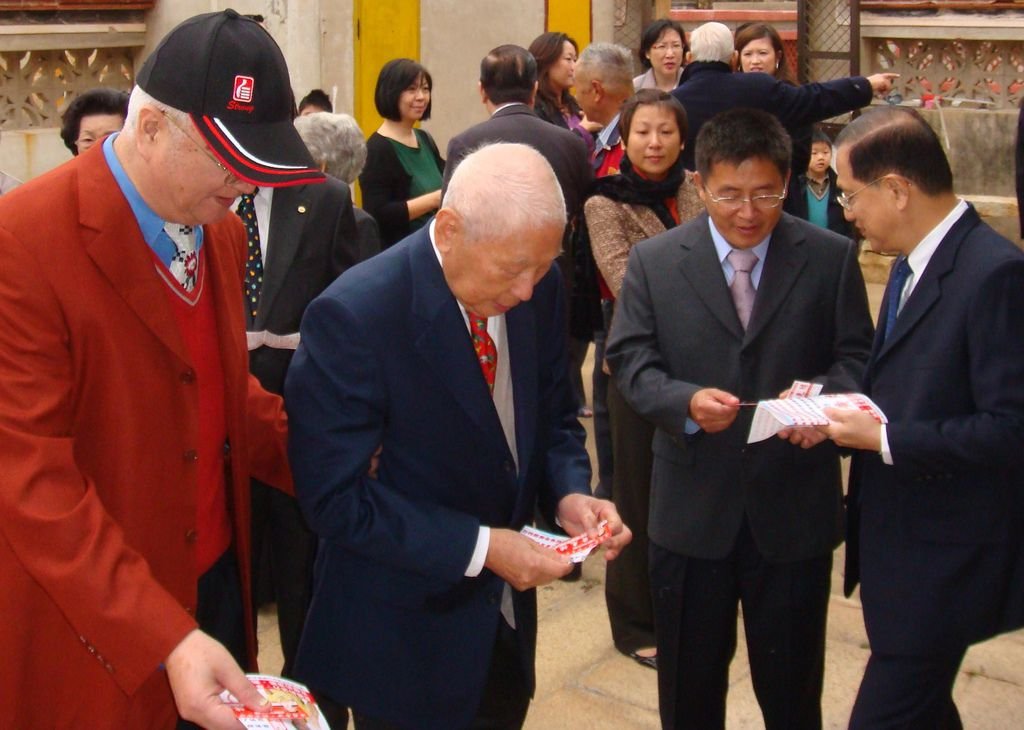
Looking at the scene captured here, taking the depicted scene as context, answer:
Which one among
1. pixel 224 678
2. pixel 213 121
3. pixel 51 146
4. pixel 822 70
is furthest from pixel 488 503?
pixel 822 70

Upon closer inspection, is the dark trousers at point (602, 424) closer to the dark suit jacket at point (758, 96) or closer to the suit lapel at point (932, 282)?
the dark suit jacket at point (758, 96)

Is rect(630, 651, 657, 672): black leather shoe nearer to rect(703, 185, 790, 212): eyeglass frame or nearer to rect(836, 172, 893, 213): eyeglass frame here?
rect(703, 185, 790, 212): eyeglass frame

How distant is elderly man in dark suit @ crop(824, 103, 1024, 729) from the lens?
3104 millimetres

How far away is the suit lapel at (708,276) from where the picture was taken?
3.60 meters

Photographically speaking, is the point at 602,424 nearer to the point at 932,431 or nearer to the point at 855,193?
the point at 855,193

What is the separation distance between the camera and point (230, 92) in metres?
2.33

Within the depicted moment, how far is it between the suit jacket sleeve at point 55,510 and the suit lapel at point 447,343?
76 centimetres

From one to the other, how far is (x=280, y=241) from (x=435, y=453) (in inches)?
75.8

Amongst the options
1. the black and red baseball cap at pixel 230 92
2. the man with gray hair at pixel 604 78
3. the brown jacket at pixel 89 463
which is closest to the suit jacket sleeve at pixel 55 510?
the brown jacket at pixel 89 463

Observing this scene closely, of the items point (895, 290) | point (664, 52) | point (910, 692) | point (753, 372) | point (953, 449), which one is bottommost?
point (910, 692)

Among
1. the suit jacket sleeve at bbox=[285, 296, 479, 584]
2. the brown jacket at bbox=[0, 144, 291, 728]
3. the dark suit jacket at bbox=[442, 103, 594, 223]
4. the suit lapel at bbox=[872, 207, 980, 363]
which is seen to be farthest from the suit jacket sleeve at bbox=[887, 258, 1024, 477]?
the dark suit jacket at bbox=[442, 103, 594, 223]

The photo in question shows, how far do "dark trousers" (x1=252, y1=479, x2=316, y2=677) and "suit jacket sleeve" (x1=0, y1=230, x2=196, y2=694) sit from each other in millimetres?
1993

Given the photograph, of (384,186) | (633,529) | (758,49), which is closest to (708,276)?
(633,529)

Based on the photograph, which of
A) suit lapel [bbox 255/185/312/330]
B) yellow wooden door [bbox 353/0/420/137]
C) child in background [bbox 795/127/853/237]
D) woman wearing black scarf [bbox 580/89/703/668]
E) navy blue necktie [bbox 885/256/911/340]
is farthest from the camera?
yellow wooden door [bbox 353/0/420/137]
